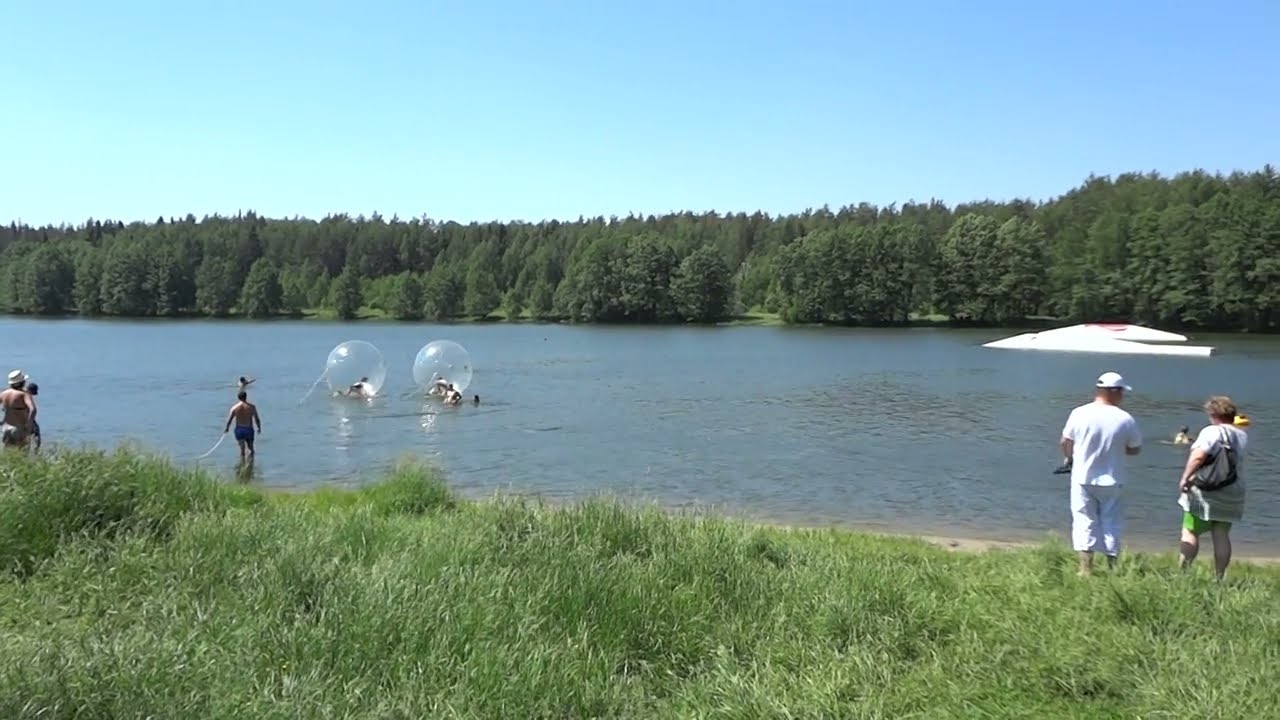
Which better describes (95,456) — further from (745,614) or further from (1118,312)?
(1118,312)

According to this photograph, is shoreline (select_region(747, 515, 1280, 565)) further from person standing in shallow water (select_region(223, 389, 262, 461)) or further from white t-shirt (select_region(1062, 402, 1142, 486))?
person standing in shallow water (select_region(223, 389, 262, 461))

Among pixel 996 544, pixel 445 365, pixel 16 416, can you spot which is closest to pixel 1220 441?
pixel 996 544

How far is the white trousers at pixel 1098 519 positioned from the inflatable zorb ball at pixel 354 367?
3026 centimetres

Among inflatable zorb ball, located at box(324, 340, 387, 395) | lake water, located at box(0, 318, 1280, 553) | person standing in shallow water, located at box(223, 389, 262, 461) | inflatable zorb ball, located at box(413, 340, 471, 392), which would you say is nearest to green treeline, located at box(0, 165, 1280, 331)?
lake water, located at box(0, 318, 1280, 553)

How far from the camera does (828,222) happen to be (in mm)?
167375

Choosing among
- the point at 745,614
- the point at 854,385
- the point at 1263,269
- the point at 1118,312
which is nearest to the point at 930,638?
the point at 745,614

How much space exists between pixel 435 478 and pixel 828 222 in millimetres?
158294

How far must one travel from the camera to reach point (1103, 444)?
1005cm

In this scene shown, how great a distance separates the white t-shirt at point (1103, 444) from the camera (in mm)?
9992

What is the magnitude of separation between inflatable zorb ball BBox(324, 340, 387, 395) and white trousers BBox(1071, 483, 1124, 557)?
30.3 m

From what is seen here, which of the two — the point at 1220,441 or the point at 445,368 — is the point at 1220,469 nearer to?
the point at 1220,441

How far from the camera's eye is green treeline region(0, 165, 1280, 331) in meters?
94.6

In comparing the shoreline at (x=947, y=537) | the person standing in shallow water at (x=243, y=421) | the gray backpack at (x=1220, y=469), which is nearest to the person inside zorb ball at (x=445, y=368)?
the person standing in shallow water at (x=243, y=421)

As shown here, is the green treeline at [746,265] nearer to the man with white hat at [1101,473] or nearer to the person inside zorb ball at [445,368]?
the person inside zorb ball at [445,368]
